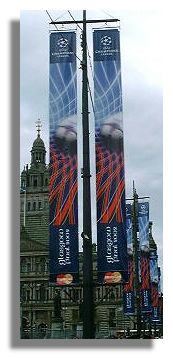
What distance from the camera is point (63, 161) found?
11805mm

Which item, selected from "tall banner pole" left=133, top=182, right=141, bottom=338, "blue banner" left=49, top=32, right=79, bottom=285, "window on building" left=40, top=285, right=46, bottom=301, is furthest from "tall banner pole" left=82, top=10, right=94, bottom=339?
"window on building" left=40, top=285, right=46, bottom=301

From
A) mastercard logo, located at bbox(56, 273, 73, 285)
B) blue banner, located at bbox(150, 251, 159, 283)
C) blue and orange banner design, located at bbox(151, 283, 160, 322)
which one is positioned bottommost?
blue and orange banner design, located at bbox(151, 283, 160, 322)

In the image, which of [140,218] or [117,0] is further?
[140,218]

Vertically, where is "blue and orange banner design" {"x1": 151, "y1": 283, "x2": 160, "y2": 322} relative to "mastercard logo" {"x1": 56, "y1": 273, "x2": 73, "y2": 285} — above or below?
below

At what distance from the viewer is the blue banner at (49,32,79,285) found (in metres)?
11.6

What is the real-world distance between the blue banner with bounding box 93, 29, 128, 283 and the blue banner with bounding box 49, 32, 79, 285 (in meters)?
0.37

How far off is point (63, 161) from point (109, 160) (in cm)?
72

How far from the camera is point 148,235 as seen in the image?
48.4 ft

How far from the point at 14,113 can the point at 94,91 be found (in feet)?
4.87

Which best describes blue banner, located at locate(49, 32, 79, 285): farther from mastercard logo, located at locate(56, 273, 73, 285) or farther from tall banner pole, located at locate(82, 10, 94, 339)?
tall banner pole, located at locate(82, 10, 94, 339)

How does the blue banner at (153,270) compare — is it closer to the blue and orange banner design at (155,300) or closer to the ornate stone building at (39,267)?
the blue and orange banner design at (155,300)

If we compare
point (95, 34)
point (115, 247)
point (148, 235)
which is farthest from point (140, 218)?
point (95, 34)

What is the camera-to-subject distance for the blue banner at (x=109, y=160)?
37.8 feet
